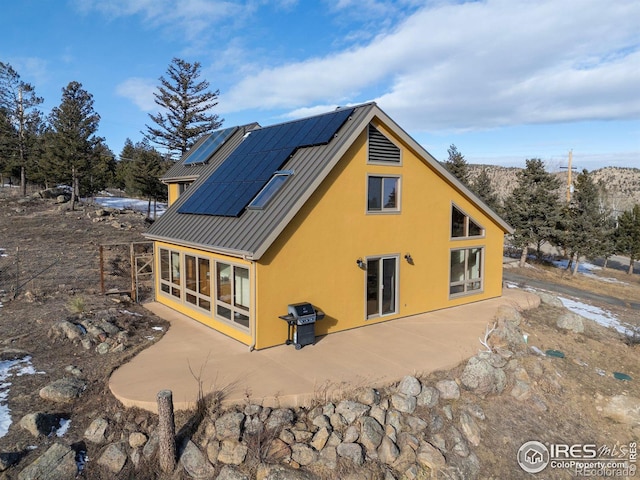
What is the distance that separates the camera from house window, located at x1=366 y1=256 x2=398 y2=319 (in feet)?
37.3

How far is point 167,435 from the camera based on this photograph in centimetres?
599

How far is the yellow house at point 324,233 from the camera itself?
31.5ft

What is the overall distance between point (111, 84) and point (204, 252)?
1927cm

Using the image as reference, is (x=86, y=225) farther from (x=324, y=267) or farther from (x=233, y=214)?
(x=324, y=267)

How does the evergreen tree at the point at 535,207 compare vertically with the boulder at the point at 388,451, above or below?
above

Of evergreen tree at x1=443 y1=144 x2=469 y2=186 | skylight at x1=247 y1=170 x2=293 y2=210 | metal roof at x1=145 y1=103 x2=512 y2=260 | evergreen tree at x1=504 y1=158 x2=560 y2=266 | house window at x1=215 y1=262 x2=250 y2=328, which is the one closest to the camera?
metal roof at x1=145 y1=103 x2=512 y2=260

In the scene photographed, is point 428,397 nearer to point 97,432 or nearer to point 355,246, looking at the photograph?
point 355,246

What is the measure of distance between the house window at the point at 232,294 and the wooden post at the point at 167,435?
376cm

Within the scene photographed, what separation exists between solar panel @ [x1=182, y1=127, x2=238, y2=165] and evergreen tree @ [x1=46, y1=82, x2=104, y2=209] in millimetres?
16543

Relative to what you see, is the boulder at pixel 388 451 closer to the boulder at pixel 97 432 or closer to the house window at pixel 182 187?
the boulder at pixel 97 432

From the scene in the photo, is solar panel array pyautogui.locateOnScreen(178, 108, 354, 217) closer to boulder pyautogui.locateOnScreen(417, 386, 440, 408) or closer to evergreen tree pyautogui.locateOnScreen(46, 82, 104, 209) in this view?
boulder pyautogui.locateOnScreen(417, 386, 440, 408)

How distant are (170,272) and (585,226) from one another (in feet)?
100

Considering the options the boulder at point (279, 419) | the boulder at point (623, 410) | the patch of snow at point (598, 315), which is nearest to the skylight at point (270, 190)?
the boulder at point (279, 419)

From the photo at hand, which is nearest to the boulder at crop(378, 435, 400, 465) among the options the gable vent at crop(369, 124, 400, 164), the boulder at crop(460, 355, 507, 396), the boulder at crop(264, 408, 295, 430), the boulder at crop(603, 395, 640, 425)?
the boulder at crop(264, 408, 295, 430)
